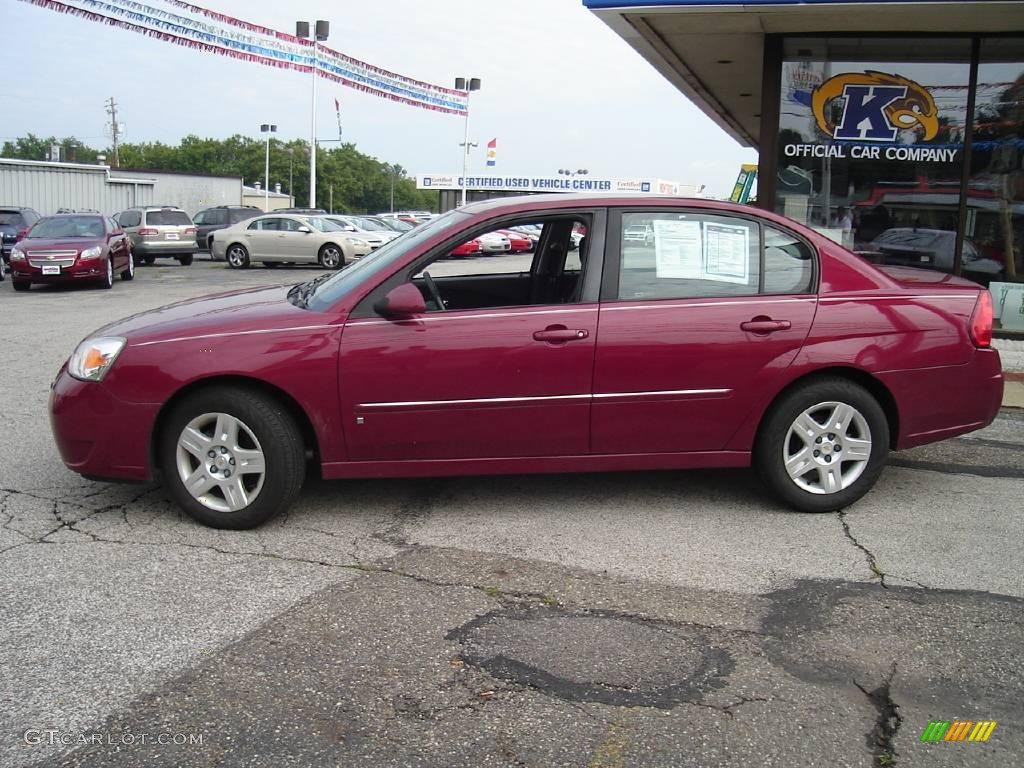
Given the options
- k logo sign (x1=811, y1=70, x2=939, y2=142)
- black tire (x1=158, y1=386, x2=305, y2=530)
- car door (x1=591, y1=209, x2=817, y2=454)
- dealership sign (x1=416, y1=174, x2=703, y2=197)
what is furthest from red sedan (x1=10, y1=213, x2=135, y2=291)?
dealership sign (x1=416, y1=174, x2=703, y2=197)

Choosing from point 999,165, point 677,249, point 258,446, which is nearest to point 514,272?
point 677,249

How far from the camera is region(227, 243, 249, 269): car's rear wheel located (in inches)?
1032

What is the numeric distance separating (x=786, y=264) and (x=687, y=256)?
532mm

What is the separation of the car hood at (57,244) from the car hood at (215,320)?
46.3 ft

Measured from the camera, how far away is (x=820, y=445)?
5.17 metres

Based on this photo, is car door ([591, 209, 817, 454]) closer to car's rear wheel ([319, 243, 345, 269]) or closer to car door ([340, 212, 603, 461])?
car door ([340, 212, 603, 461])

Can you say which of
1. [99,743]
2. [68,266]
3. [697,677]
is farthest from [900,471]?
[68,266]

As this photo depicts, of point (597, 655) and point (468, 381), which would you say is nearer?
point (597, 655)

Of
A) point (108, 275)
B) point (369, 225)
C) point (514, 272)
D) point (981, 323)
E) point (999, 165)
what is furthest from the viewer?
point (369, 225)

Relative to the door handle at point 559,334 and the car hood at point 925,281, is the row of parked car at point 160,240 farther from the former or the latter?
the door handle at point 559,334

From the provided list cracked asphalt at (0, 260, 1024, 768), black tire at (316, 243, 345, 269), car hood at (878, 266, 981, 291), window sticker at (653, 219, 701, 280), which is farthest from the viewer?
black tire at (316, 243, 345, 269)

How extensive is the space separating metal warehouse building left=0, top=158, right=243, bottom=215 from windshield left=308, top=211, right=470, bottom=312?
2760cm

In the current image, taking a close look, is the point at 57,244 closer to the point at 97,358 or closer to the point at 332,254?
the point at 332,254

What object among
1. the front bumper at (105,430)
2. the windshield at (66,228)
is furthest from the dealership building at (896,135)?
the windshield at (66,228)
